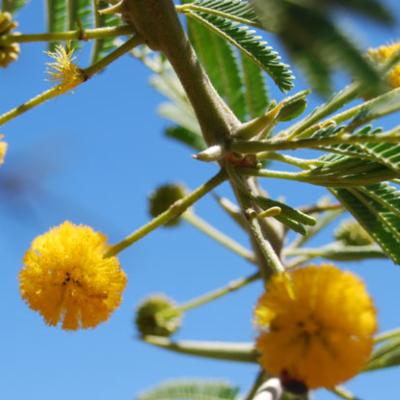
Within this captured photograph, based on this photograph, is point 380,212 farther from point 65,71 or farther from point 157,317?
point 157,317

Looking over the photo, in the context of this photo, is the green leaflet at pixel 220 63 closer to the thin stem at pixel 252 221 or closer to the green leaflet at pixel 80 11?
the green leaflet at pixel 80 11

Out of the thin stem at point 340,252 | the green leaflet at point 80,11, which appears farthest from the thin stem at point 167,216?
the thin stem at point 340,252

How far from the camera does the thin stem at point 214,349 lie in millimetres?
3232

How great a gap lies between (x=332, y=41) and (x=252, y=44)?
160 cm

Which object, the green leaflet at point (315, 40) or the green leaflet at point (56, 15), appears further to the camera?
the green leaflet at point (56, 15)

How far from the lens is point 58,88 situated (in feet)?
7.23

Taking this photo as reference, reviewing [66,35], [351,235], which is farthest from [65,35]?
[351,235]

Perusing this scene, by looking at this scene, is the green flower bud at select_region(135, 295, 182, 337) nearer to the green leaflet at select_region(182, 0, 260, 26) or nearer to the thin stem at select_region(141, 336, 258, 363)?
the thin stem at select_region(141, 336, 258, 363)

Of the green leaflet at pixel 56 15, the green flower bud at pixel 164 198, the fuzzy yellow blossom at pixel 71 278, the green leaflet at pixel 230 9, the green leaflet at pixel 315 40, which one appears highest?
the green flower bud at pixel 164 198

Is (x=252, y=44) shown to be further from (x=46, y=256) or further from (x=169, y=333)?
(x=169, y=333)

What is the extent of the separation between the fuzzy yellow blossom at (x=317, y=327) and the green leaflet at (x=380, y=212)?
2.01 ft

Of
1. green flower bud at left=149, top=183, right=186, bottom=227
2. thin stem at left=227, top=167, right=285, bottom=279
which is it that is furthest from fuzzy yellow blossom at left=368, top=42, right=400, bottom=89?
green flower bud at left=149, top=183, right=186, bottom=227

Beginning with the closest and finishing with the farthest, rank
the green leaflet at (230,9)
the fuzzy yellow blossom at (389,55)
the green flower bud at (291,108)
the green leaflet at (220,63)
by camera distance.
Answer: the green flower bud at (291,108)
the fuzzy yellow blossom at (389,55)
the green leaflet at (230,9)
the green leaflet at (220,63)

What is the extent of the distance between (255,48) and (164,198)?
208cm
